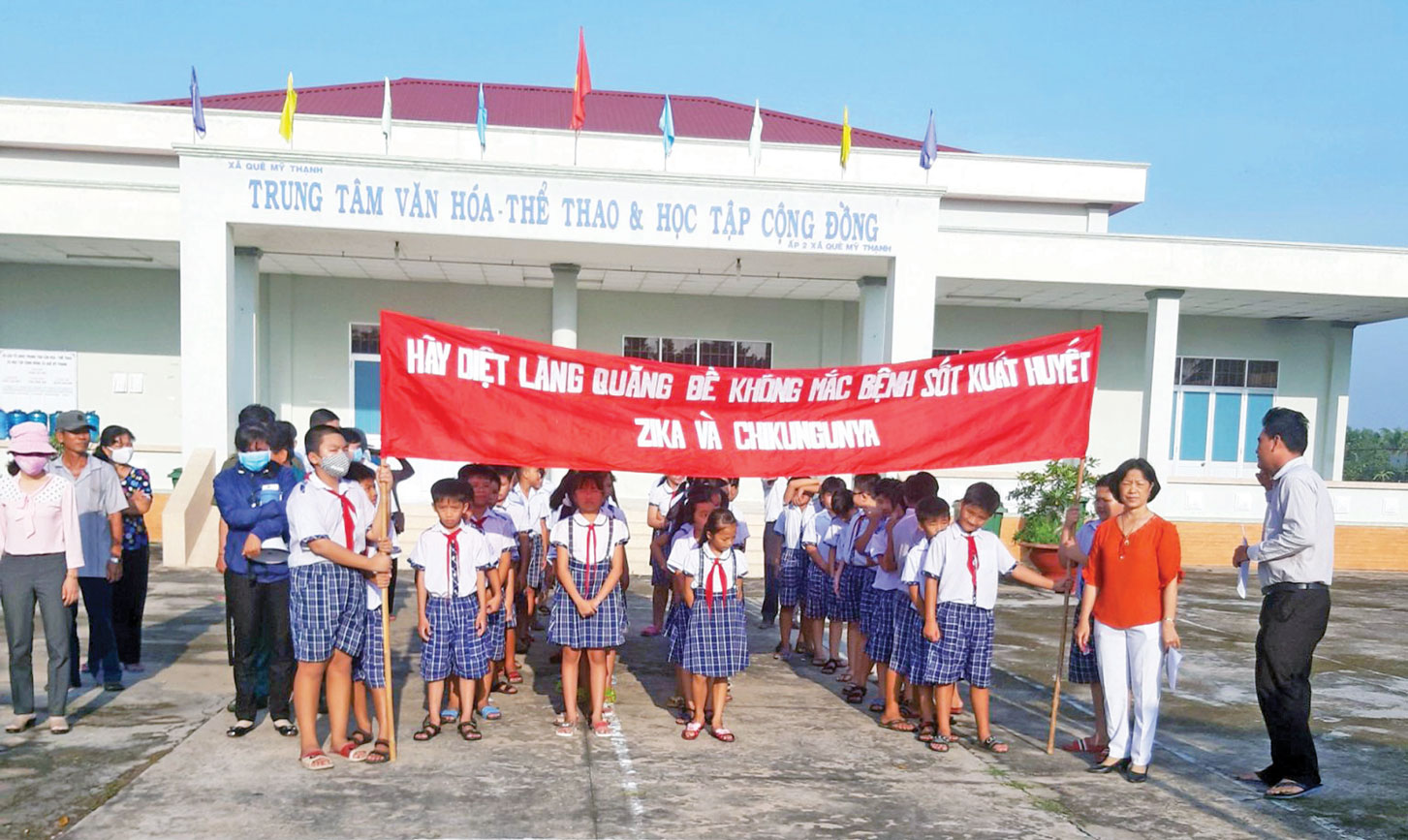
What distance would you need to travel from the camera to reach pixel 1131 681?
17.2 feet

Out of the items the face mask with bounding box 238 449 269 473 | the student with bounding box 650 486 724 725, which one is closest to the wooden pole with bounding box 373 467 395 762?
the face mask with bounding box 238 449 269 473

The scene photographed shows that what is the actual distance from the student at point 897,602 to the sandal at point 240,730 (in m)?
3.71

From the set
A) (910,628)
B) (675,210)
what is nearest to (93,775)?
(910,628)

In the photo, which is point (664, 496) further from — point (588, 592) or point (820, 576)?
→ point (588, 592)

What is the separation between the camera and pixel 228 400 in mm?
11883

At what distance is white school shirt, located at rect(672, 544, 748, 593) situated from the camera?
557cm

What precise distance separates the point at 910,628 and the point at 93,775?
434cm

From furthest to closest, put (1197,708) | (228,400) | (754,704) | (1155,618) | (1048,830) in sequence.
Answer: (228,400), (1197,708), (754,704), (1155,618), (1048,830)

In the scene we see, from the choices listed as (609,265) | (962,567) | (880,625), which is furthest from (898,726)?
(609,265)

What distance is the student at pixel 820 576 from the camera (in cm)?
719

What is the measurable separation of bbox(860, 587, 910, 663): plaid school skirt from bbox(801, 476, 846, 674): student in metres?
0.76

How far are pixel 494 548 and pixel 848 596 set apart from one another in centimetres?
264

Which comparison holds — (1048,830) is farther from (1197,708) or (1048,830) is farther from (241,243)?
(241,243)

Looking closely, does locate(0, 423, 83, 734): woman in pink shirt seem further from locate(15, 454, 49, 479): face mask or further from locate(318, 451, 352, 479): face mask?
locate(318, 451, 352, 479): face mask
